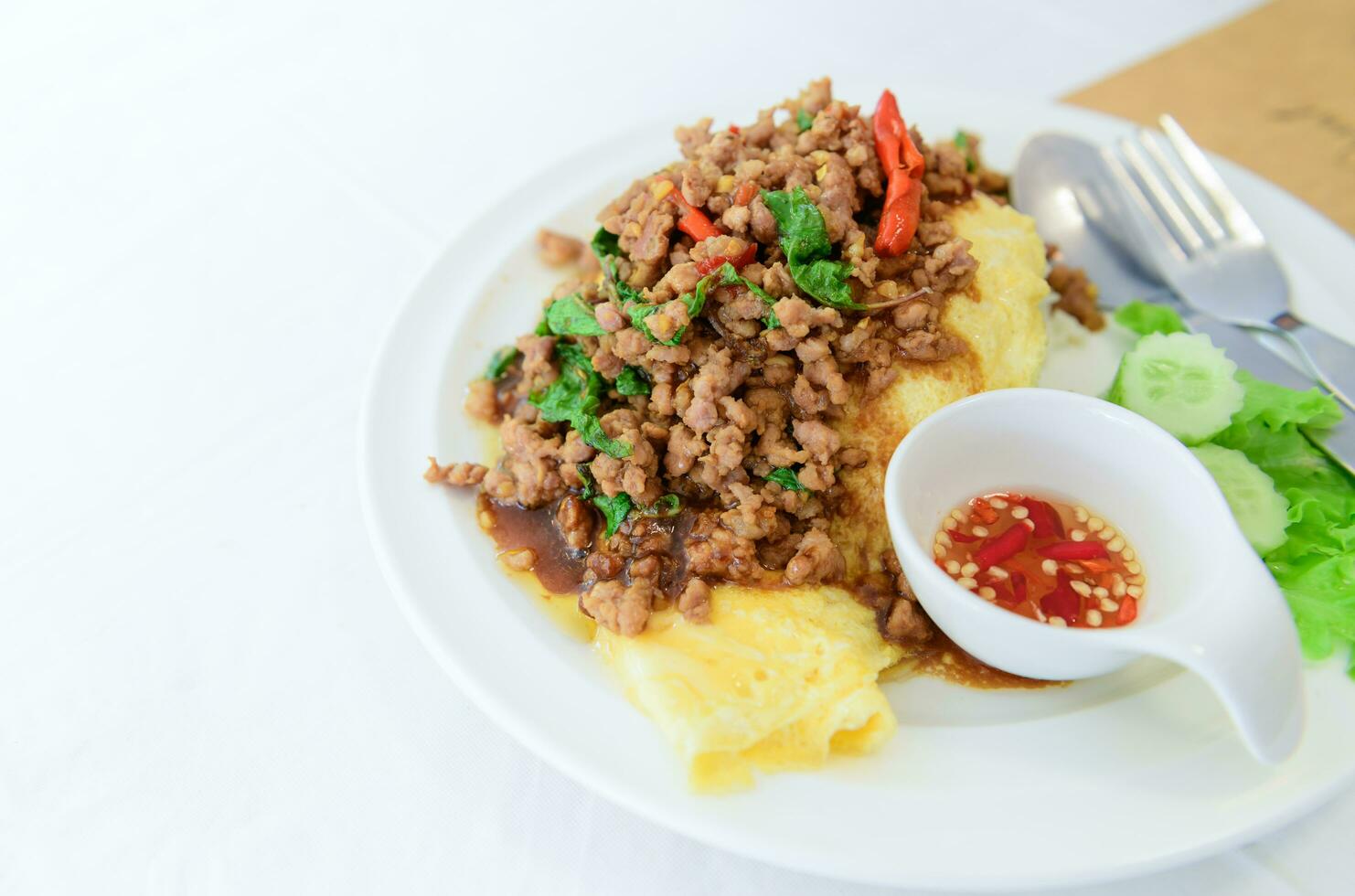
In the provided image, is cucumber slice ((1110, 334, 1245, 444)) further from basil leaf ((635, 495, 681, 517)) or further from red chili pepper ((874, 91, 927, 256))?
basil leaf ((635, 495, 681, 517))

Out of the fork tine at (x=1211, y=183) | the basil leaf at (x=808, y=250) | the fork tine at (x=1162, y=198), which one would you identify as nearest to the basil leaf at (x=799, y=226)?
the basil leaf at (x=808, y=250)

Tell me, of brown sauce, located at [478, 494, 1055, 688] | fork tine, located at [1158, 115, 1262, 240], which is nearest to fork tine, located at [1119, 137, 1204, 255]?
fork tine, located at [1158, 115, 1262, 240]

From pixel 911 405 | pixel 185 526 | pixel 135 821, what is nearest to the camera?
pixel 135 821

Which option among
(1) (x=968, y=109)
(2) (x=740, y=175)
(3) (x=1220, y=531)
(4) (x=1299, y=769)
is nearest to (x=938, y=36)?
(1) (x=968, y=109)

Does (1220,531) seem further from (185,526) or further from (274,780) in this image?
(185,526)

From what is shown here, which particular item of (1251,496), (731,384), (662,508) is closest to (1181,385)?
(1251,496)

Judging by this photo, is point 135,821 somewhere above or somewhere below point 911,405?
below
